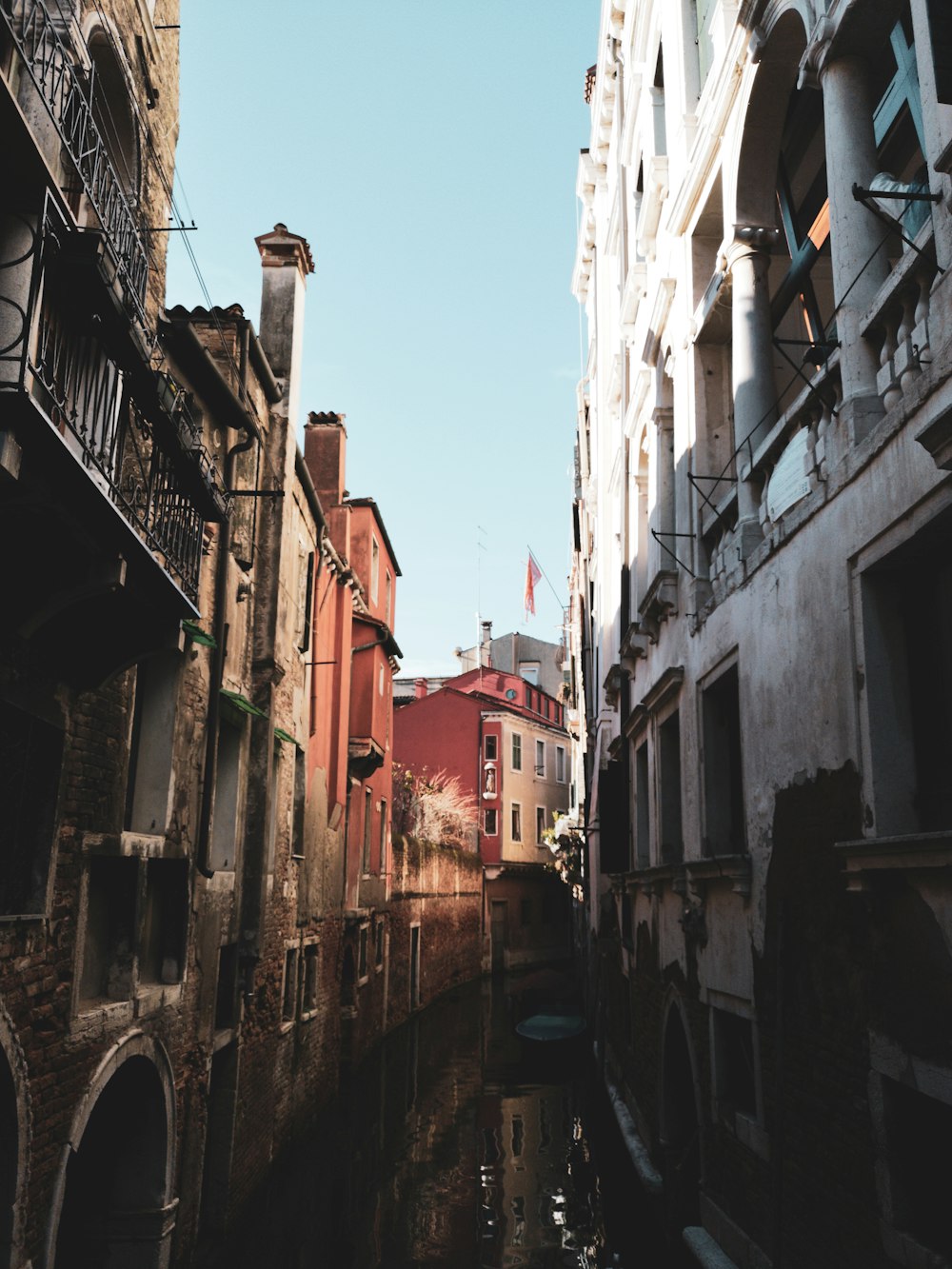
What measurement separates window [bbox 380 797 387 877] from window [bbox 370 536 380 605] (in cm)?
450

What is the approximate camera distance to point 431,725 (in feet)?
150

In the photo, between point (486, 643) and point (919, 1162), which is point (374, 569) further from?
point (486, 643)

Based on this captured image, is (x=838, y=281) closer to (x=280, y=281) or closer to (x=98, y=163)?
(x=98, y=163)

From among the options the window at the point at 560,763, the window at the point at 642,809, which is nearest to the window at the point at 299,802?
the window at the point at 642,809

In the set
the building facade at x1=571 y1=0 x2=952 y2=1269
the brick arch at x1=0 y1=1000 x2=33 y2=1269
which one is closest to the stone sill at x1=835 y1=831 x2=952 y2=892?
the building facade at x1=571 y1=0 x2=952 y2=1269

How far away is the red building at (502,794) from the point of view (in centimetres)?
4366

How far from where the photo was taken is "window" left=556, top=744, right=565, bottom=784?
51375 mm

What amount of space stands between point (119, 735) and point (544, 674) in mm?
58936

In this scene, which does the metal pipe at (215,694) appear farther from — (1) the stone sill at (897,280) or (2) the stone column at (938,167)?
(2) the stone column at (938,167)

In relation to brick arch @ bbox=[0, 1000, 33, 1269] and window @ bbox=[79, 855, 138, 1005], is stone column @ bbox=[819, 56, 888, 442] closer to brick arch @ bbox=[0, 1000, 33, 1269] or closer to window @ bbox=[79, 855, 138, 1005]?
brick arch @ bbox=[0, 1000, 33, 1269]

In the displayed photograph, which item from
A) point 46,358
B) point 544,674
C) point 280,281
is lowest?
point 46,358

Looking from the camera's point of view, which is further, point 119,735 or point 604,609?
point 604,609

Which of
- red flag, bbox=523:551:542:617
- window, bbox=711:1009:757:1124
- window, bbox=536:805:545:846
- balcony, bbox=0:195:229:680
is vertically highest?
red flag, bbox=523:551:542:617


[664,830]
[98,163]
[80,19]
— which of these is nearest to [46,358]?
[98,163]
